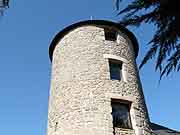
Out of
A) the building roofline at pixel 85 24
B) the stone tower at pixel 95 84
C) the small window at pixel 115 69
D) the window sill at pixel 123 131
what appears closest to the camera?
the window sill at pixel 123 131

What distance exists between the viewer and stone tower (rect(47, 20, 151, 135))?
10.1m

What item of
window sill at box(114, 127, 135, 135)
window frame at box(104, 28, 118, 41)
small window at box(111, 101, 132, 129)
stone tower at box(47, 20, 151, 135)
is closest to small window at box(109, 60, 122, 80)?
stone tower at box(47, 20, 151, 135)

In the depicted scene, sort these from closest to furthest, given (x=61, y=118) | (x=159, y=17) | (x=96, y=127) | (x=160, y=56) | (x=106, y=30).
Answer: (x=159, y=17)
(x=160, y=56)
(x=96, y=127)
(x=61, y=118)
(x=106, y=30)

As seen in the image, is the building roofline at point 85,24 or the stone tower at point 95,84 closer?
the stone tower at point 95,84

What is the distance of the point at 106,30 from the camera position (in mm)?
13562

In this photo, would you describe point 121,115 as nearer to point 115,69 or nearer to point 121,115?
point 121,115

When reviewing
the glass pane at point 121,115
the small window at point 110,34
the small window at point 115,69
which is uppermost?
the small window at point 110,34

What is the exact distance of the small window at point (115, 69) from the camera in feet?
38.7

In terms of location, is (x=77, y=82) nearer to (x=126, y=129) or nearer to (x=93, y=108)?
(x=93, y=108)

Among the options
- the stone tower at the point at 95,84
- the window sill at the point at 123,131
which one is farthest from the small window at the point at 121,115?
the window sill at the point at 123,131

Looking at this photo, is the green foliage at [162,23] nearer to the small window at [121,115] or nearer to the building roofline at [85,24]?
the small window at [121,115]

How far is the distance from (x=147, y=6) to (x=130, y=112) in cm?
758

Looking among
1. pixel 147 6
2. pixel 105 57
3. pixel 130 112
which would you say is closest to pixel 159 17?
pixel 147 6

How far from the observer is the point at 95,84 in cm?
1091
